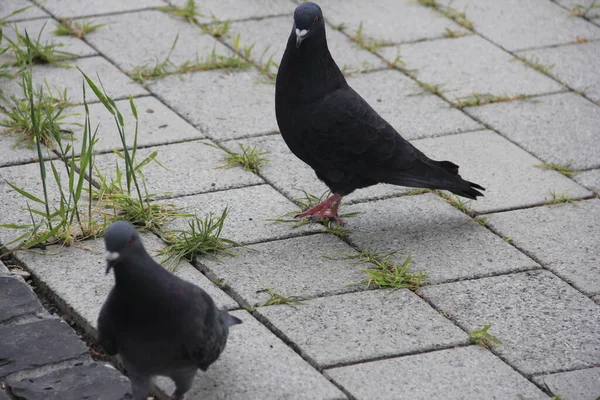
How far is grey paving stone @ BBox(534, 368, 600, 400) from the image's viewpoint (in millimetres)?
3352

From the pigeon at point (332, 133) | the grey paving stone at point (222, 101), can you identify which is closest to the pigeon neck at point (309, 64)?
the pigeon at point (332, 133)

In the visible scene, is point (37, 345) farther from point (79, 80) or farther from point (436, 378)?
point (79, 80)

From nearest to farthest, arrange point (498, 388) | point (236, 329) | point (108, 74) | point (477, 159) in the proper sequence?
point (498, 388), point (236, 329), point (477, 159), point (108, 74)

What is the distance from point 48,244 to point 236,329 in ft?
3.46

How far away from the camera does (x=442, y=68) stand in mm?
6094

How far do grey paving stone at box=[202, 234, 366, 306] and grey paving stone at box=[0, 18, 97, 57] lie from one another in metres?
2.36

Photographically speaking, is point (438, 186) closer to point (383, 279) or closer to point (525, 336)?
point (383, 279)

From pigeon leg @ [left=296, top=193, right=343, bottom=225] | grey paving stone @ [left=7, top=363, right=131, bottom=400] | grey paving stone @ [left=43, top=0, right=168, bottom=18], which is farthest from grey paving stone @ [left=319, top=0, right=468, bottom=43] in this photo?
grey paving stone @ [left=7, top=363, right=131, bottom=400]

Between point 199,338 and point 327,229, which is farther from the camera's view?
point 327,229

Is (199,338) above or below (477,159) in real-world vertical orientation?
above

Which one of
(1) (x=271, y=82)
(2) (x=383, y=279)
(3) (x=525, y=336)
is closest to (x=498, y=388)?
(3) (x=525, y=336)

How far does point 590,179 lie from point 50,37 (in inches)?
136

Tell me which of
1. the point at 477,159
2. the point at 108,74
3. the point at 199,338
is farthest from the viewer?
the point at 108,74

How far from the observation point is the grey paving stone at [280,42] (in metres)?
6.10
